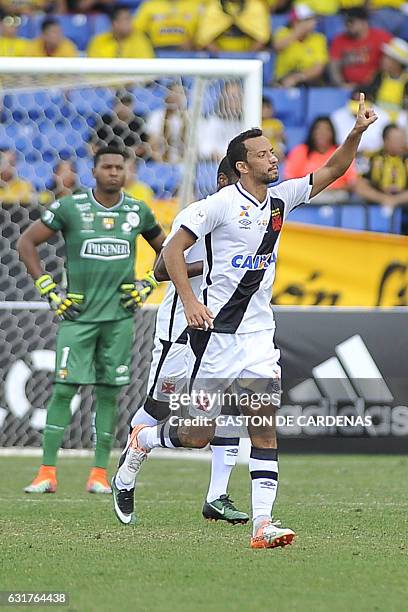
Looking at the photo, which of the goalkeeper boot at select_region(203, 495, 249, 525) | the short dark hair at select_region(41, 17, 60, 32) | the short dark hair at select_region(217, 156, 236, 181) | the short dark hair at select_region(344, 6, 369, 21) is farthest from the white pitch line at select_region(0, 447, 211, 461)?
the short dark hair at select_region(344, 6, 369, 21)

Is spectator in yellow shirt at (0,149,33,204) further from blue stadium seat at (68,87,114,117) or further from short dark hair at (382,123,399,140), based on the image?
short dark hair at (382,123,399,140)

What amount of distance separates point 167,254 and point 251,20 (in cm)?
1131

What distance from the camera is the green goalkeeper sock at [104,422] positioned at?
9.25 m

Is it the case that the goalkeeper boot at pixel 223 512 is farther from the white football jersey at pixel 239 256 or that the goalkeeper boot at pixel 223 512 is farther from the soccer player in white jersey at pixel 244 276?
the white football jersey at pixel 239 256

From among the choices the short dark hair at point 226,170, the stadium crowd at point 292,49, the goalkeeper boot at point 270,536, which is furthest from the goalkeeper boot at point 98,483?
the stadium crowd at point 292,49

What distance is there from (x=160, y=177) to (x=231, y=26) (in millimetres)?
3669

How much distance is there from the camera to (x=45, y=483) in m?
9.02

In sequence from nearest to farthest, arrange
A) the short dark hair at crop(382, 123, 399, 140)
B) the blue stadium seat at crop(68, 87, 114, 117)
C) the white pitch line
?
the white pitch line < the short dark hair at crop(382, 123, 399, 140) < the blue stadium seat at crop(68, 87, 114, 117)

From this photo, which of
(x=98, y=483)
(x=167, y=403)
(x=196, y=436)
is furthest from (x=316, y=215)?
(x=196, y=436)

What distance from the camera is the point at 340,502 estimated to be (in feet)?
27.6

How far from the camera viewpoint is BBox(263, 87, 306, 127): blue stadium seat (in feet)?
55.1

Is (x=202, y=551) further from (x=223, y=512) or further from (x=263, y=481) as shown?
(x=223, y=512)

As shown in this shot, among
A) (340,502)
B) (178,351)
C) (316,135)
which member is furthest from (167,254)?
(316,135)

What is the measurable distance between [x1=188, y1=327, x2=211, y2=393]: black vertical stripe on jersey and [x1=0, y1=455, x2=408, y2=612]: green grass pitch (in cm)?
86
